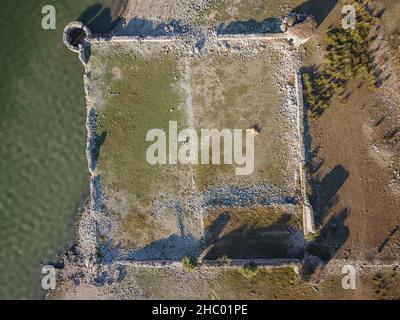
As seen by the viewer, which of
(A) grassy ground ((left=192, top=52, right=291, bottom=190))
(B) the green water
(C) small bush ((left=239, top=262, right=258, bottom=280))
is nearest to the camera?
(C) small bush ((left=239, top=262, right=258, bottom=280))

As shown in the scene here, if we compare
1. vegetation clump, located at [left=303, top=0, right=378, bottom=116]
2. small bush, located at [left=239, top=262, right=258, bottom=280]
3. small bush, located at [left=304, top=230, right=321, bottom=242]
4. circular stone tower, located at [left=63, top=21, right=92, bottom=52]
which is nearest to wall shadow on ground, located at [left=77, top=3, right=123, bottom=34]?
circular stone tower, located at [left=63, top=21, right=92, bottom=52]

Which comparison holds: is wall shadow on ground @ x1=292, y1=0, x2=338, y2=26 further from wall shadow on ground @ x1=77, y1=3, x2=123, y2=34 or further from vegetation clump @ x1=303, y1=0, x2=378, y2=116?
wall shadow on ground @ x1=77, y1=3, x2=123, y2=34

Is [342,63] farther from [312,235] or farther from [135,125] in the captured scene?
[135,125]

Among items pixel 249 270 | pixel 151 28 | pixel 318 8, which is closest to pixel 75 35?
pixel 151 28

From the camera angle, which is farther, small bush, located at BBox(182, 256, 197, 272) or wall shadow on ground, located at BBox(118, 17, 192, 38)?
wall shadow on ground, located at BBox(118, 17, 192, 38)

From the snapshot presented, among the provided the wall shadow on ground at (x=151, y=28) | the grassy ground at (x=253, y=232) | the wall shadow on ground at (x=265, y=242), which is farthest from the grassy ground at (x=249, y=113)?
the wall shadow on ground at (x=151, y=28)
